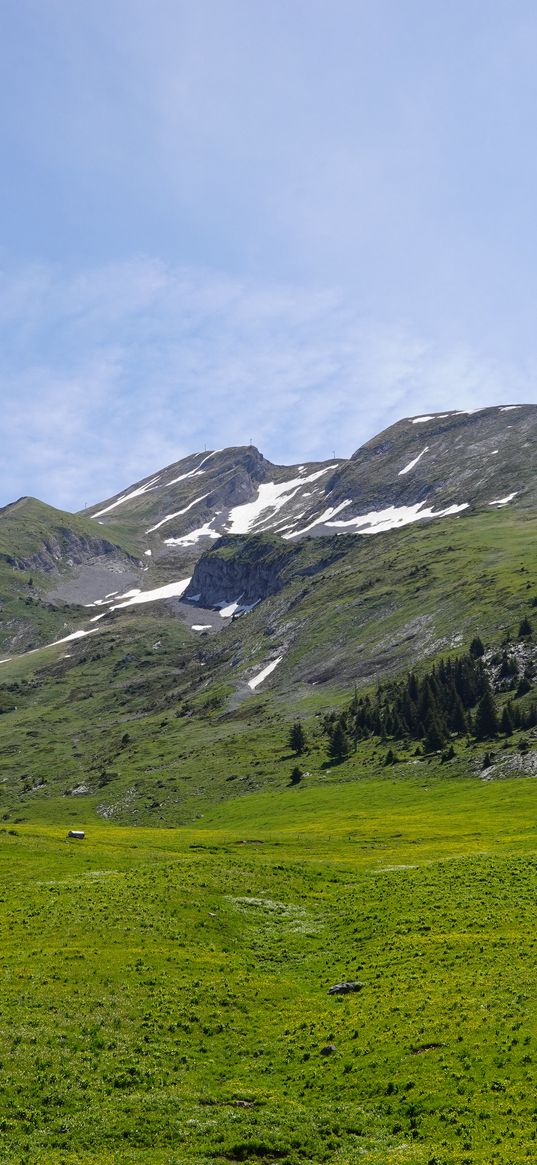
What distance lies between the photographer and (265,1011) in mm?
36500

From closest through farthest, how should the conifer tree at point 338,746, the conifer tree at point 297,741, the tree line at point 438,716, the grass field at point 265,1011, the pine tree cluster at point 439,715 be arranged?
1. the grass field at point 265,1011
2. the pine tree cluster at point 439,715
3. the tree line at point 438,716
4. the conifer tree at point 338,746
5. the conifer tree at point 297,741

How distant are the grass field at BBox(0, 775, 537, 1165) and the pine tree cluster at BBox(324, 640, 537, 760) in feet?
317

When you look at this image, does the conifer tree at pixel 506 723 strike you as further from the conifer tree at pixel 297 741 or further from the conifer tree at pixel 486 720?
the conifer tree at pixel 297 741

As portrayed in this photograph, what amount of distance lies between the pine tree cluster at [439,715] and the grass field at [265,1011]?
96.5 m

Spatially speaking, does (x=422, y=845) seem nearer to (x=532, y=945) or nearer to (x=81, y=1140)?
(x=532, y=945)

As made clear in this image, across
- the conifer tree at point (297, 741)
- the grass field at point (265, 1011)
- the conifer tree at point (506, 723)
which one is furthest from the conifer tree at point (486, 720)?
the grass field at point (265, 1011)

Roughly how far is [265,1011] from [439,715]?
470 ft

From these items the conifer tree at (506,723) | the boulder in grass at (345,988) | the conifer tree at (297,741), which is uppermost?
the boulder in grass at (345,988)

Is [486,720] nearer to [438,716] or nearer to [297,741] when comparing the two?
[438,716]

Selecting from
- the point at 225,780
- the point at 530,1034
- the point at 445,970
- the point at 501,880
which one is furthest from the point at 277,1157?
the point at 225,780

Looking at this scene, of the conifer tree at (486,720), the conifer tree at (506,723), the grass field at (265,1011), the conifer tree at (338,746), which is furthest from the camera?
the conifer tree at (338,746)

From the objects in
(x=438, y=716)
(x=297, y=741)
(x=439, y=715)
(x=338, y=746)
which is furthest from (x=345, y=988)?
(x=297, y=741)

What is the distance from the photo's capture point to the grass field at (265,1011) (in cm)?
2453

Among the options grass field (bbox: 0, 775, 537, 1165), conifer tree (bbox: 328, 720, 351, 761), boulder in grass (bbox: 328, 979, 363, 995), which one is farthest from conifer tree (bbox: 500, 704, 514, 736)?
boulder in grass (bbox: 328, 979, 363, 995)
